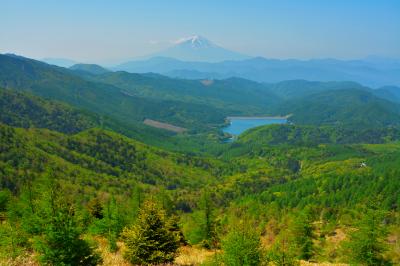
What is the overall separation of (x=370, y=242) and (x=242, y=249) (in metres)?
20.4

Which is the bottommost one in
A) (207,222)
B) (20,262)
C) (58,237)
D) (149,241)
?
(207,222)

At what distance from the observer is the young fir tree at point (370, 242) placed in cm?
3697

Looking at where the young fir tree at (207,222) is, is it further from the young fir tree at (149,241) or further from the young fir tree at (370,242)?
the young fir tree at (149,241)

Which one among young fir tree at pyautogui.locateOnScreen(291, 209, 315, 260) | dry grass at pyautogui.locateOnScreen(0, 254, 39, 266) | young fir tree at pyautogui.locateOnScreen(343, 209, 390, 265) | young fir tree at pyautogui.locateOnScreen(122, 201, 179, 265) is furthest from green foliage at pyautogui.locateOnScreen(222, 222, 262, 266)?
young fir tree at pyautogui.locateOnScreen(291, 209, 315, 260)

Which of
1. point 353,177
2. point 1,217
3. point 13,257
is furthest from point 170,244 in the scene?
point 353,177

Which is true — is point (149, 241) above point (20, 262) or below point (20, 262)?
above

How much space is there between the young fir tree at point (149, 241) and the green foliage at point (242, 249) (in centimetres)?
558

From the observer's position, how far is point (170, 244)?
1143 inches

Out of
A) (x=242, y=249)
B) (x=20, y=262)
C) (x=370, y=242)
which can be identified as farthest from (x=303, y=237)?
(x=20, y=262)

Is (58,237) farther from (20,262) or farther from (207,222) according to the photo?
(207,222)

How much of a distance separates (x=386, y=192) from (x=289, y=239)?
327 feet

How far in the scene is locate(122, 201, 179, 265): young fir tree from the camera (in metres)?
27.6

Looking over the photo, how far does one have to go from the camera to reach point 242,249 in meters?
24.9

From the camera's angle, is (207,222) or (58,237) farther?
(207,222)
